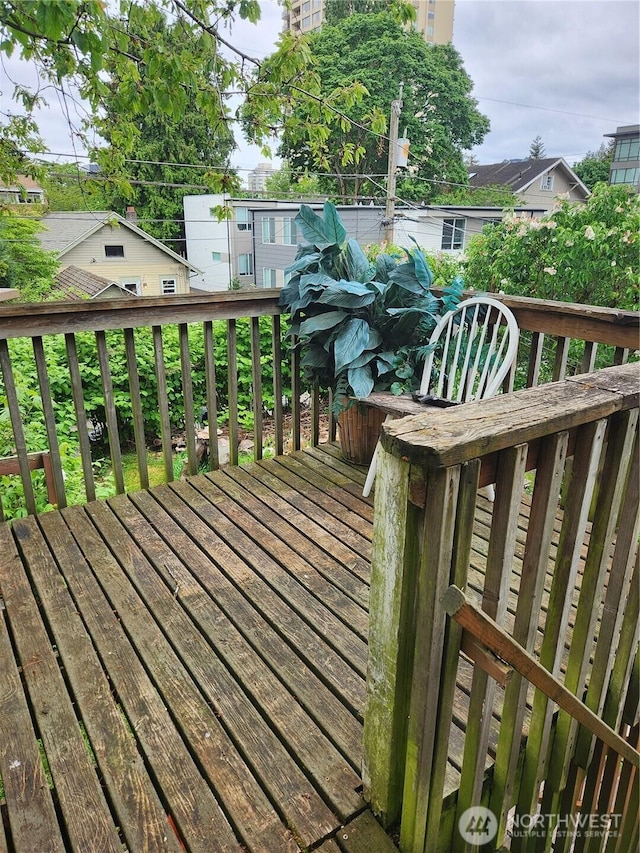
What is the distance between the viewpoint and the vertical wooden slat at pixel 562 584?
1.05m

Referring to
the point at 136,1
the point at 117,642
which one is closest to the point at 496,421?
the point at 117,642

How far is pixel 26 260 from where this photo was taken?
10.1 meters

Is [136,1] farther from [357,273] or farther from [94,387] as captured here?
[94,387]

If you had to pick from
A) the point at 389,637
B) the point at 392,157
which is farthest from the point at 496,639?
the point at 392,157

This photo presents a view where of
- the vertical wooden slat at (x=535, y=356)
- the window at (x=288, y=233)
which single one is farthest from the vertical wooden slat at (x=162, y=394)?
the window at (x=288, y=233)

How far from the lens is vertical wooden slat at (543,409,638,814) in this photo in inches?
44.6

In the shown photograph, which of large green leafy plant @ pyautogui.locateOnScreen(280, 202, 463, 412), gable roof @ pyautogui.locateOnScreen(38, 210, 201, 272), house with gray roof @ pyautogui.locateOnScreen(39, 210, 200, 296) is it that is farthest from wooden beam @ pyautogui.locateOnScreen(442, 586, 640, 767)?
house with gray roof @ pyautogui.locateOnScreen(39, 210, 200, 296)

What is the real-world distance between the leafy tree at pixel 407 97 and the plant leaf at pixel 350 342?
1062 centimetres

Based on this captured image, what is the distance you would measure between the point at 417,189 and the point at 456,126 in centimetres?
308

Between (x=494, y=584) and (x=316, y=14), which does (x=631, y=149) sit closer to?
(x=316, y=14)

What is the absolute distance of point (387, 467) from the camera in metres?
0.92

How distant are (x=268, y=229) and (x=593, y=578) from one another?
16.6 meters

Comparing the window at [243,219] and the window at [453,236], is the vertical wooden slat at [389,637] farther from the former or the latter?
the window at [453,236]

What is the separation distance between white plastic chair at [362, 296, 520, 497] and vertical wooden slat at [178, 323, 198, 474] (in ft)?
3.06
